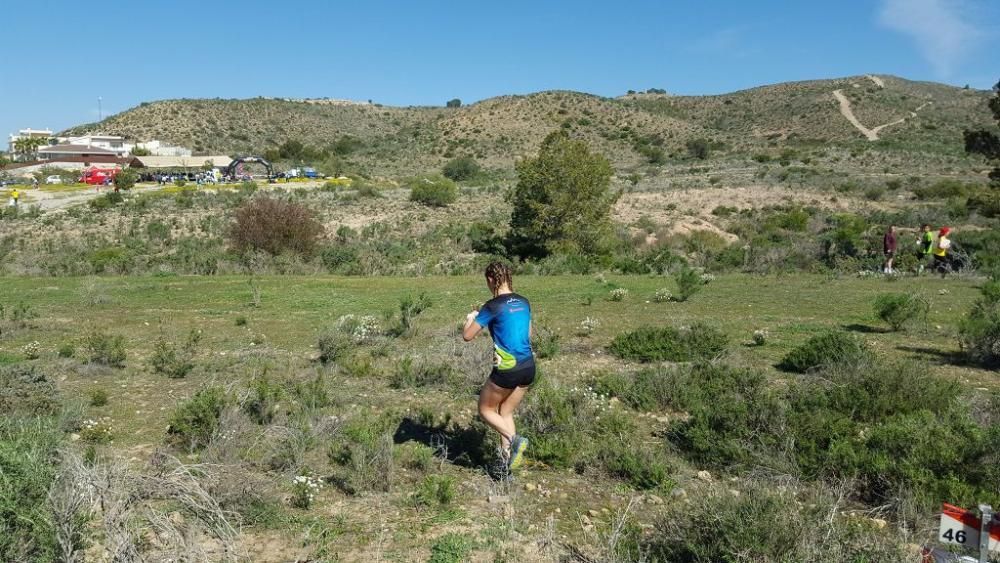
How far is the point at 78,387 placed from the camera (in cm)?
863

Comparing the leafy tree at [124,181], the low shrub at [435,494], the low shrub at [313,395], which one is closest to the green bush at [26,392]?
the low shrub at [313,395]

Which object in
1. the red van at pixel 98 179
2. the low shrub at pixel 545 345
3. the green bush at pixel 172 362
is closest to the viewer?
the green bush at pixel 172 362

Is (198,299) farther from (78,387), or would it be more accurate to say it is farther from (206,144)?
(206,144)

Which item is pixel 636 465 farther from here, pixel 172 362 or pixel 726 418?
pixel 172 362

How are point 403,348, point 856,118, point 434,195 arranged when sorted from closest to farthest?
point 403,348
point 434,195
point 856,118

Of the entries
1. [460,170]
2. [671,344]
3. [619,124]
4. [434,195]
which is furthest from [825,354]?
[619,124]

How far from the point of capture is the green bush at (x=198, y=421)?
249 inches

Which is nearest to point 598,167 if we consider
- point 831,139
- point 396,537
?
point 396,537

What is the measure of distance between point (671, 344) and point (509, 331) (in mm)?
4785

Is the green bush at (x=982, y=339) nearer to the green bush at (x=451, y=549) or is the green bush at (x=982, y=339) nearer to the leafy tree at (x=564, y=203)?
the green bush at (x=451, y=549)

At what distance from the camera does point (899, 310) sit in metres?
11.3

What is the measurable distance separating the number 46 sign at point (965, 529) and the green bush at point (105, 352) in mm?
9453

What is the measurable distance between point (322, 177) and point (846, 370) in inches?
2409

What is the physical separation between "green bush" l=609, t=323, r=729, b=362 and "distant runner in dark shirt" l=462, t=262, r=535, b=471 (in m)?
4.28
